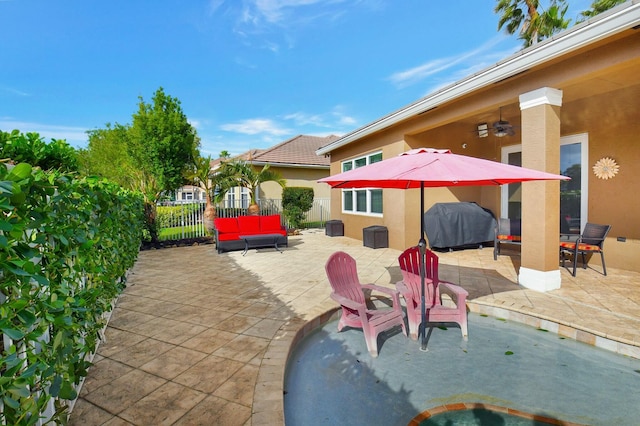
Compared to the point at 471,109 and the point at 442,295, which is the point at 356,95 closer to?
the point at 471,109

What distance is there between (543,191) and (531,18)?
17264 millimetres

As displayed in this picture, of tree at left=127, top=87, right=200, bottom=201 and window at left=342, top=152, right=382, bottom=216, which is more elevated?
tree at left=127, top=87, right=200, bottom=201

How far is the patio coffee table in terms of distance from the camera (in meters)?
9.40

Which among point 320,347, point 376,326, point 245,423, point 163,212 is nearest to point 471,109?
point 376,326

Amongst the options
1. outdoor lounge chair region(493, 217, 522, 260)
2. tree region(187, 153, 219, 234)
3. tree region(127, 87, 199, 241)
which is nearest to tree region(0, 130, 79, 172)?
tree region(127, 87, 199, 241)

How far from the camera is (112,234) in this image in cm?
408

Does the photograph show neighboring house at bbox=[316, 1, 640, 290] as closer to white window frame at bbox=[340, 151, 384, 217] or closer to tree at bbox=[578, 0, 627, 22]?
white window frame at bbox=[340, 151, 384, 217]

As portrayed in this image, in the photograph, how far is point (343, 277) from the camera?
4184 mm

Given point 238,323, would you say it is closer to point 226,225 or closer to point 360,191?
point 226,225

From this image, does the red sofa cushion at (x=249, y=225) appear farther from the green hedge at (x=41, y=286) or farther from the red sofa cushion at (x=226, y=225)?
the green hedge at (x=41, y=286)

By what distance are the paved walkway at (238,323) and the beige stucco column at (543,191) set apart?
0.39 m

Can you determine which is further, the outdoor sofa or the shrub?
the shrub

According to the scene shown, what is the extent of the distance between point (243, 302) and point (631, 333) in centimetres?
506

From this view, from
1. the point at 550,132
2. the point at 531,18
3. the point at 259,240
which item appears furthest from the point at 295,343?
the point at 531,18
